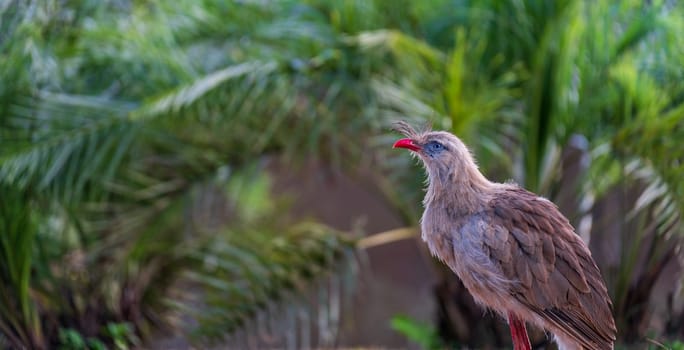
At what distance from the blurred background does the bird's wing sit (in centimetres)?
151

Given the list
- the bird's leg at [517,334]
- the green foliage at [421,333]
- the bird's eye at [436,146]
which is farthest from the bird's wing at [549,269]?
the green foliage at [421,333]

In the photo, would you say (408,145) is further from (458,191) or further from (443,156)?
(458,191)

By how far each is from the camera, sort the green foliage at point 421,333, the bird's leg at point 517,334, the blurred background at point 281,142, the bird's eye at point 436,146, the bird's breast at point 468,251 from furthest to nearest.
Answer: the green foliage at point 421,333 < the blurred background at point 281,142 < the bird's eye at point 436,146 < the bird's leg at point 517,334 < the bird's breast at point 468,251

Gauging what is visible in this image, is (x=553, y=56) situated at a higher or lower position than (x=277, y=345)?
higher

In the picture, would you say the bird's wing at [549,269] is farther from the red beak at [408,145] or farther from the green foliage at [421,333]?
the green foliage at [421,333]

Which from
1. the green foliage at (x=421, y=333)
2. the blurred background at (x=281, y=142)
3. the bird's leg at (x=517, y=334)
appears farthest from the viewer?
the green foliage at (x=421, y=333)

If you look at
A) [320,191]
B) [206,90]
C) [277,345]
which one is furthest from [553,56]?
[320,191]

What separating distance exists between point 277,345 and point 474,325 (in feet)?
4.14

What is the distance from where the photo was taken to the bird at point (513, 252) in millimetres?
3324

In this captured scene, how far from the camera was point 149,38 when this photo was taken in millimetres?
5973

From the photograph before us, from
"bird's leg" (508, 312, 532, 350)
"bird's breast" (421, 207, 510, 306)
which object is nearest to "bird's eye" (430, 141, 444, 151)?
"bird's breast" (421, 207, 510, 306)

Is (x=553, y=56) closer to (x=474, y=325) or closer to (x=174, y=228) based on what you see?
(x=474, y=325)

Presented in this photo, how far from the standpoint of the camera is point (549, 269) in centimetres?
337

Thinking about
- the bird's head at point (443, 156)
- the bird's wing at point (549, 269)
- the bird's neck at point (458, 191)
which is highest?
the bird's head at point (443, 156)
